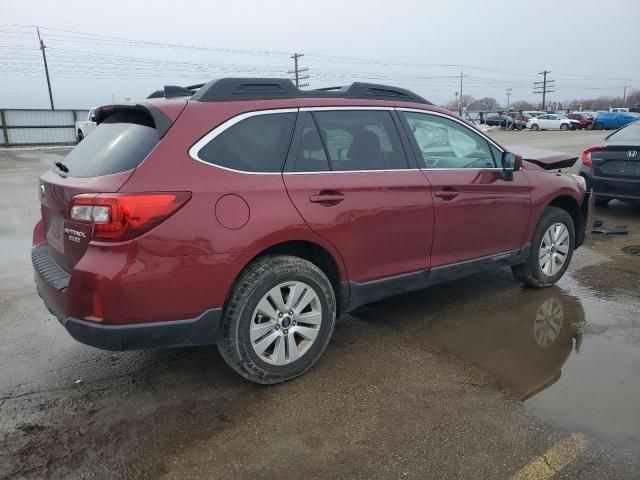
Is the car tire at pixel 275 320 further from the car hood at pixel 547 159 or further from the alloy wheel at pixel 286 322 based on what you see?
the car hood at pixel 547 159

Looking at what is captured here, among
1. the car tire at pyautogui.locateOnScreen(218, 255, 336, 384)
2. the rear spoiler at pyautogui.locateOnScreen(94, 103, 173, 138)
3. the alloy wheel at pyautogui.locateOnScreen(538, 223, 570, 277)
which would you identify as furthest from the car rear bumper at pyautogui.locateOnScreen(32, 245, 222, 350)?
the alloy wheel at pyautogui.locateOnScreen(538, 223, 570, 277)

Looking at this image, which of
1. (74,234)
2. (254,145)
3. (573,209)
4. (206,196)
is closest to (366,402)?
(206,196)

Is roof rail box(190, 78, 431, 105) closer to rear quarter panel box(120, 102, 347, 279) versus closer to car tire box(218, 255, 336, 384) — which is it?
rear quarter panel box(120, 102, 347, 279)

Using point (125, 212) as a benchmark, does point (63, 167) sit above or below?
above

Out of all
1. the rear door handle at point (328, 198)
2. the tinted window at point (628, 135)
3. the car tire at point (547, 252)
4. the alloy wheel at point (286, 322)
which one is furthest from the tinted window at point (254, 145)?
Result: the tinted window at point (628, 135)

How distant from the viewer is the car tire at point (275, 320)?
10.0ft

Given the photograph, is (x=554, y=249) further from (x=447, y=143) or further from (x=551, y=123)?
(x=551, y=123)

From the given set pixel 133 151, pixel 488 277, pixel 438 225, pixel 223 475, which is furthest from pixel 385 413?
pixel 488 277

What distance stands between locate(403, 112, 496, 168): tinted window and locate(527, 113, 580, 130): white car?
142 feet

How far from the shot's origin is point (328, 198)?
3334 mm

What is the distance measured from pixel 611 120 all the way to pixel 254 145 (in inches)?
1790

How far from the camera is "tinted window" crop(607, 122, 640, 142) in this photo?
799cm

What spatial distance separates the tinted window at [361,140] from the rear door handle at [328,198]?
190mm

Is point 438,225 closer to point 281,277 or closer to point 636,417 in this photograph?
point 281,277
